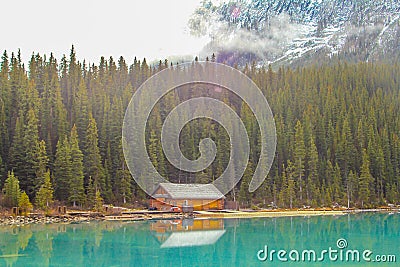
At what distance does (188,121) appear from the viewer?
82.8 m

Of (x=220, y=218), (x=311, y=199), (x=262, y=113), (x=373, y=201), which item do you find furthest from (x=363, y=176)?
(x=220, y=218)

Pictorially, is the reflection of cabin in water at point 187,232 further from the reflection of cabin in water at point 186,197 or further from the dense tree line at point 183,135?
the dense tree line at point 183,135

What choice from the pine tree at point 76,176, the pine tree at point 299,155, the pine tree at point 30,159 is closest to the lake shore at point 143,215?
the pine tree at point 76,176

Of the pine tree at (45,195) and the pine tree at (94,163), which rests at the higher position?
the pine tree at (94,163)

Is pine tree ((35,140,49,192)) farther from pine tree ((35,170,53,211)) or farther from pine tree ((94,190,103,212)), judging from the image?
pine tree ((94,190,103,212))

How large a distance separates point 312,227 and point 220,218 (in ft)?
38.8

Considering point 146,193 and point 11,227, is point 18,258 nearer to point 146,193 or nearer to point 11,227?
point 11,227

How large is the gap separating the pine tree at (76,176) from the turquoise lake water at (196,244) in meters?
10.1

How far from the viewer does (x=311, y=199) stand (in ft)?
253

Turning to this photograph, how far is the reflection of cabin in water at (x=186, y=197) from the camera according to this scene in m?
64.8

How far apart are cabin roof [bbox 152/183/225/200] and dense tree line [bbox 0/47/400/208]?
147 inches
